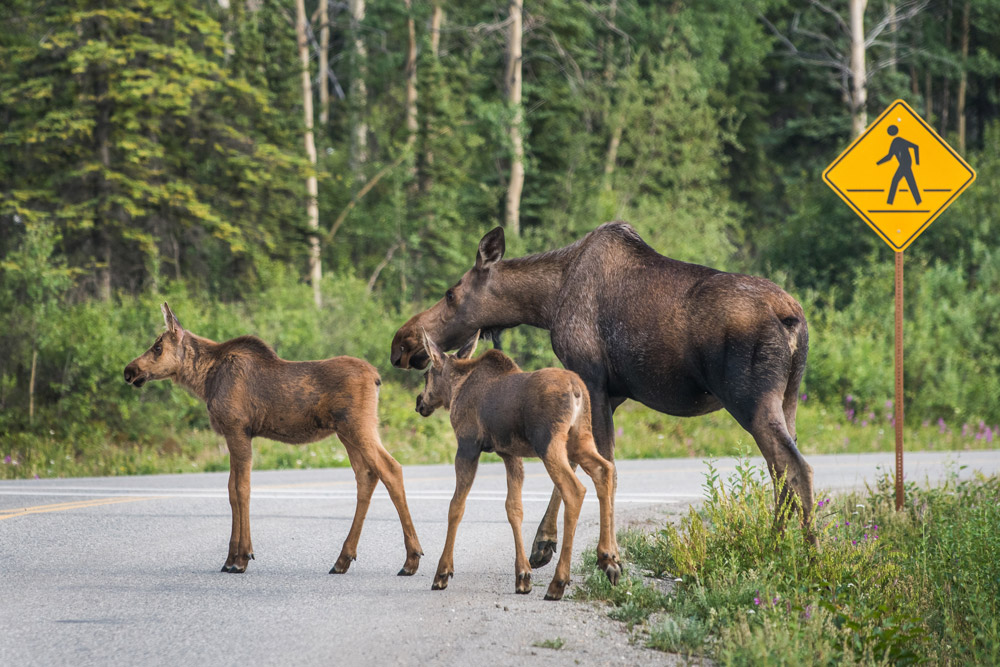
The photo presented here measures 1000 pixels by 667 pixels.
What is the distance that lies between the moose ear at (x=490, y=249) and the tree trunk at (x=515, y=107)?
70.4ft

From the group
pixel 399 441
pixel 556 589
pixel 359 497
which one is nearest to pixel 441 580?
pixel 556 589

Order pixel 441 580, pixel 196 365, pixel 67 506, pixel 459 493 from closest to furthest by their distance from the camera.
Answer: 1. pixel 459 493
2. pixel 441 580
3. pixel 196 365
4. pixel 67 506

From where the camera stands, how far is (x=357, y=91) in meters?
41.8

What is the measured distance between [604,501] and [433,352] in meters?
1.46

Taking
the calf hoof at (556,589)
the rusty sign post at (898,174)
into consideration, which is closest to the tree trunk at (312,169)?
the rusty sign post at (898,174)

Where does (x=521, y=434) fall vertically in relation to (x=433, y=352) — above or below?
below

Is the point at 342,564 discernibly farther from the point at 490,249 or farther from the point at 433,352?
the point at 490,249

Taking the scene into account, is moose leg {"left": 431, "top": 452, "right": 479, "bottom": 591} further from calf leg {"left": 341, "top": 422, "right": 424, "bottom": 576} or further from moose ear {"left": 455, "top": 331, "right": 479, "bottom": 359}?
moose ear {"left": 455, "top": 331, "right": 479, "bottom": 359}

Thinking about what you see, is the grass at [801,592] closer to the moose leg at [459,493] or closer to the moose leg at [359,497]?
the moose leg at [459,493]

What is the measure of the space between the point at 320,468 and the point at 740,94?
1259 inches

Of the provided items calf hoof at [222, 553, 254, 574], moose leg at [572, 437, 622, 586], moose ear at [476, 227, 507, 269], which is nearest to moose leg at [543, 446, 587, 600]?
moose leg at [572, 437, 622, 586]

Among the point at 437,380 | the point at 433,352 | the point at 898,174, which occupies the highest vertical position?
the point at 898,174

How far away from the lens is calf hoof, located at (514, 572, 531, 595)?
6684 millimetres

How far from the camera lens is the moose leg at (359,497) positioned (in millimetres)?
7555
